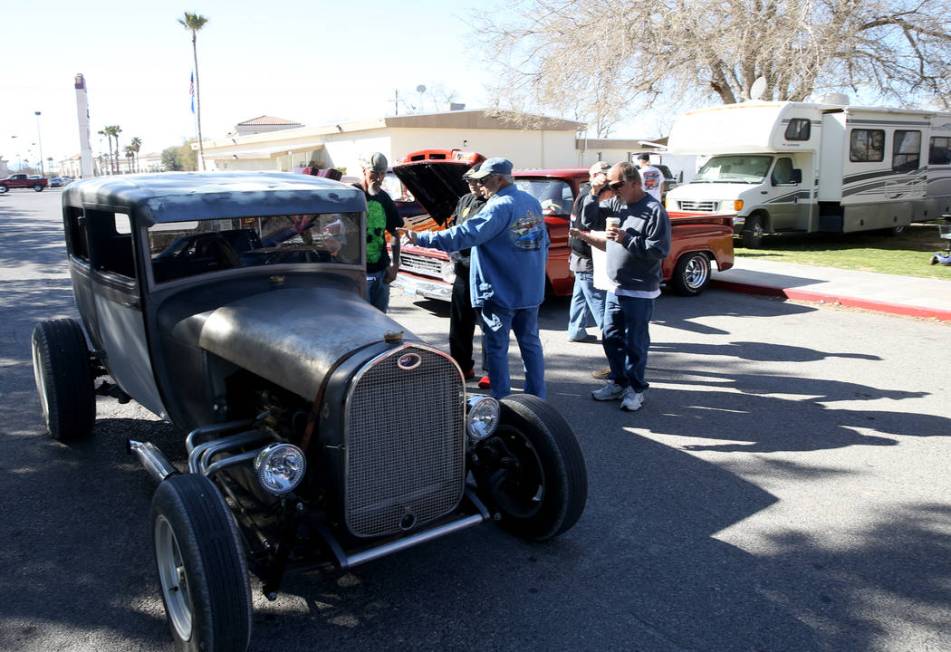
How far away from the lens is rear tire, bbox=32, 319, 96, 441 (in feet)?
15.8

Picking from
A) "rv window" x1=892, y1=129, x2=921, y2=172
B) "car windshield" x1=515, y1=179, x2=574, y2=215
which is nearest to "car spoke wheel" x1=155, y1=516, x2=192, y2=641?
"car windshield" x1=515, y1=179, x2=574, y2=215

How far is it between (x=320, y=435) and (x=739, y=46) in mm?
18383

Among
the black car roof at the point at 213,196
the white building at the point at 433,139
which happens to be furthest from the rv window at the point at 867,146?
the black car roof at the point at 213,196

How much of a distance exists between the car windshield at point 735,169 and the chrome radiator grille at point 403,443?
14398mm

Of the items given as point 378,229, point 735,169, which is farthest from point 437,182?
point 735,169

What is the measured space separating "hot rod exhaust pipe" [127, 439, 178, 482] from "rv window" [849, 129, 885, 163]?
16295 mm

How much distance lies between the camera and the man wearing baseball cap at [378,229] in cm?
600

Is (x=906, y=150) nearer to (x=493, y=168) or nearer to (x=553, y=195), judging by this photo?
(x=553, y=195)

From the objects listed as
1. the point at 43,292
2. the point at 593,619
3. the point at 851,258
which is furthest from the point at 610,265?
the point at 851,258

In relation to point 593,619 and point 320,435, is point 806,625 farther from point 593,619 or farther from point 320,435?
point 320,435

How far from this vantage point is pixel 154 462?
336cm

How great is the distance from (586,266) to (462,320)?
5.42ft

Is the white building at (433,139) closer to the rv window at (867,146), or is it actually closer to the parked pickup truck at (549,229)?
the rv window at (867,146)

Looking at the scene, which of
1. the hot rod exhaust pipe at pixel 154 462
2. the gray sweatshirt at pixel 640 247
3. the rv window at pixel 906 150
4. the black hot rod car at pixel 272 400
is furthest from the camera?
the rv window at pixel 906 150
